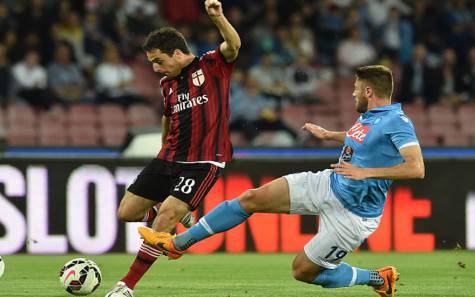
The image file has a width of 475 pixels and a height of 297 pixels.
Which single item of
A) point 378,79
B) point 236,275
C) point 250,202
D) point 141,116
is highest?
point 378,79

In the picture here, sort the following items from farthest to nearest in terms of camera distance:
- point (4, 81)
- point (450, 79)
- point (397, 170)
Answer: point (450, 79) → point (4, 81) → point (397, 170)

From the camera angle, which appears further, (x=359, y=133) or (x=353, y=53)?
(x=353, y=53)

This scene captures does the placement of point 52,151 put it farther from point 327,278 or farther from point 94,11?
point 327,278

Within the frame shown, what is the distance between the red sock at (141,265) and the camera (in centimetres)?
772

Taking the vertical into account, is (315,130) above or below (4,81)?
above

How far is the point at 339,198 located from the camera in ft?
24.4

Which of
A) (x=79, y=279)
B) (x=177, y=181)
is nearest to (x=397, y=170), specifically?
(x=177, y=181)

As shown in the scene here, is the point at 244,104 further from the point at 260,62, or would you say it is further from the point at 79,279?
the point at 79,279

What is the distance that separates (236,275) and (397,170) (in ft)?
11.3

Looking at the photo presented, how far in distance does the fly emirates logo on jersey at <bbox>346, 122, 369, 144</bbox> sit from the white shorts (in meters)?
0.34

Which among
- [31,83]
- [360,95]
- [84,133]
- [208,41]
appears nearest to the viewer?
[360,95]

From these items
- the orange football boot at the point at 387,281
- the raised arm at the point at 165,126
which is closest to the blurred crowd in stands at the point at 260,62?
the raised arm at the point at 165,126

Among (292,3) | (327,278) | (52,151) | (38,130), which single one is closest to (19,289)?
(327,278)

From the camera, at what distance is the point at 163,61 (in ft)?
27.0
